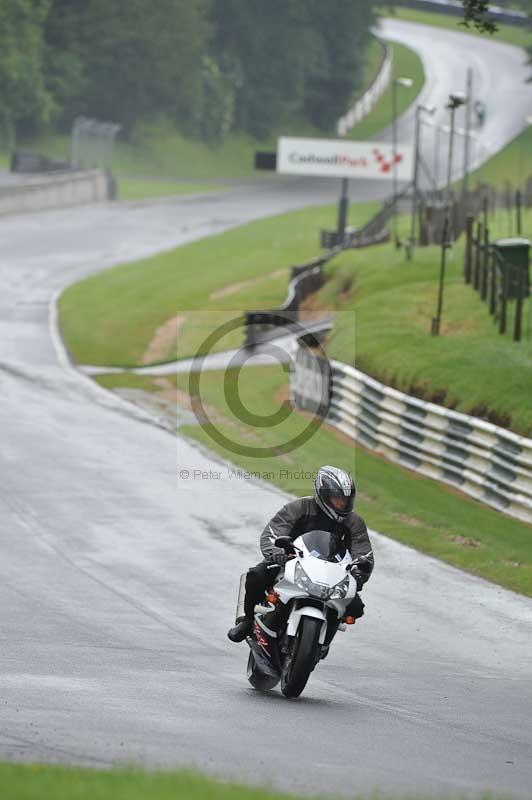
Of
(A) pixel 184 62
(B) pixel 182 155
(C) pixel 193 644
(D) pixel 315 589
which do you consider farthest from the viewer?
(A) pixel 184 62

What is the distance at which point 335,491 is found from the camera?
11477 millimetres

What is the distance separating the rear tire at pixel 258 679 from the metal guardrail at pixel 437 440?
1010 cm

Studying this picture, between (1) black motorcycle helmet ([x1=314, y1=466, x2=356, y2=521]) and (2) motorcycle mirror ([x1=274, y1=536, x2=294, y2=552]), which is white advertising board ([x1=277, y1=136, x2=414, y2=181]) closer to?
(1) black motorcycle helmet ([x1=314, y1=466, x2=356, y2=521])

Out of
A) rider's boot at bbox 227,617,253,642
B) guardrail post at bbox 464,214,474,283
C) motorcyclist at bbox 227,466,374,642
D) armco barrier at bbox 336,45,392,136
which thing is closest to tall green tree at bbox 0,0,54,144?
armco barrier at bbox 336,45,392,136

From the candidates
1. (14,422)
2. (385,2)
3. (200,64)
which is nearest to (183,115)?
(200,64)

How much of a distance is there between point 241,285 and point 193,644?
37.2 metres

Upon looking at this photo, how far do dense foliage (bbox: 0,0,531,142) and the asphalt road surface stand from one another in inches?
2786

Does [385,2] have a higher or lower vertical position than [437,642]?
higher

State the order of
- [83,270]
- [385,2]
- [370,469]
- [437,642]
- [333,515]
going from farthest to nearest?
[385,2] < [83,270] < [370,469] < [437,642] < [333,515]

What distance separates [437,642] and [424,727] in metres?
3.81

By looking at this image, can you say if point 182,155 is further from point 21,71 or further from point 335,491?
point 335,491

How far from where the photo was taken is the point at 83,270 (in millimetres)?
→ 54969

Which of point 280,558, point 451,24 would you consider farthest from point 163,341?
point 451,24

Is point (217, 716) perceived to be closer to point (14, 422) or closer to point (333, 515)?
point (333, 515)
